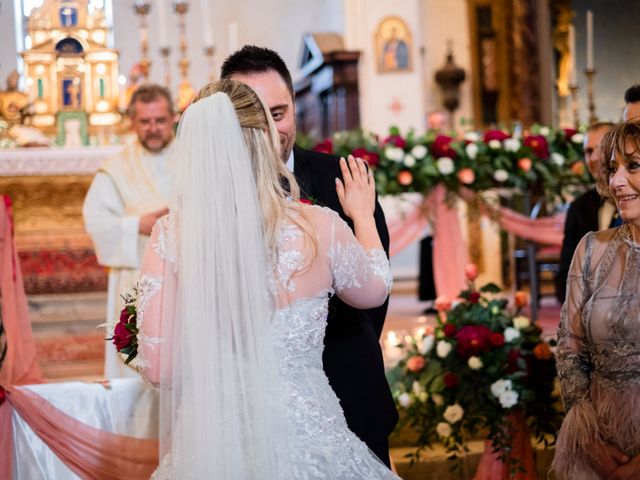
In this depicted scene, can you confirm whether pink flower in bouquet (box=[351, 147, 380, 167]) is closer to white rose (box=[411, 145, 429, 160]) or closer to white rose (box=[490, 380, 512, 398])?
white rose (box=[411, 145, 429, 160])

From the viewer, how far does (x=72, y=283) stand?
7.32 metres

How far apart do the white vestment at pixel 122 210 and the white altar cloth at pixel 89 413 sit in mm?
871

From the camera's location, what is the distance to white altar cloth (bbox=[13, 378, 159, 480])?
4148mm

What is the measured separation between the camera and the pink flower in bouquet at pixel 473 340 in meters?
4.83

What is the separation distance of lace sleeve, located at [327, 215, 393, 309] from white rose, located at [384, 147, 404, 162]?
3.92 m

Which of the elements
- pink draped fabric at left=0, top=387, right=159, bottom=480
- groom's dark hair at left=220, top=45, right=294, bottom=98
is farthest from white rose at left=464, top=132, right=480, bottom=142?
groom's dark hair at left=220, top=45, right=294, bottom=98

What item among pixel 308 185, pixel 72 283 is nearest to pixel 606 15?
pixel 72 283

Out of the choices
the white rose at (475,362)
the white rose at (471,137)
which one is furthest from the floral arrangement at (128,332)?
the white rose at (471,137)

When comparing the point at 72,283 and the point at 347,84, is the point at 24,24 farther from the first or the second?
the point at 347,84

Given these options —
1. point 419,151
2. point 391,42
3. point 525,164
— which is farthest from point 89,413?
point 391,42

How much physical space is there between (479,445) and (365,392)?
2640 mm

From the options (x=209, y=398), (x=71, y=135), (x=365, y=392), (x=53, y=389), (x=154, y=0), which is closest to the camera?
(x=209, y=398)

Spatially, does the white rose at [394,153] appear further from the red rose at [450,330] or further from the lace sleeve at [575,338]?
the lace sleeve at [575,338]

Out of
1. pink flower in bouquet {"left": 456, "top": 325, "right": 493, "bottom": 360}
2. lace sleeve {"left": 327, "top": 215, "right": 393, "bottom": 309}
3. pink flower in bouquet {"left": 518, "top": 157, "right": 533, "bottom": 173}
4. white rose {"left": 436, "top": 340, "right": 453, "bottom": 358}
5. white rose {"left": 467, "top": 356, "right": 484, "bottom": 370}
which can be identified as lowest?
Answer: white rose {"left": 467, "top": 356, "right": 484, "bottom": 370}
